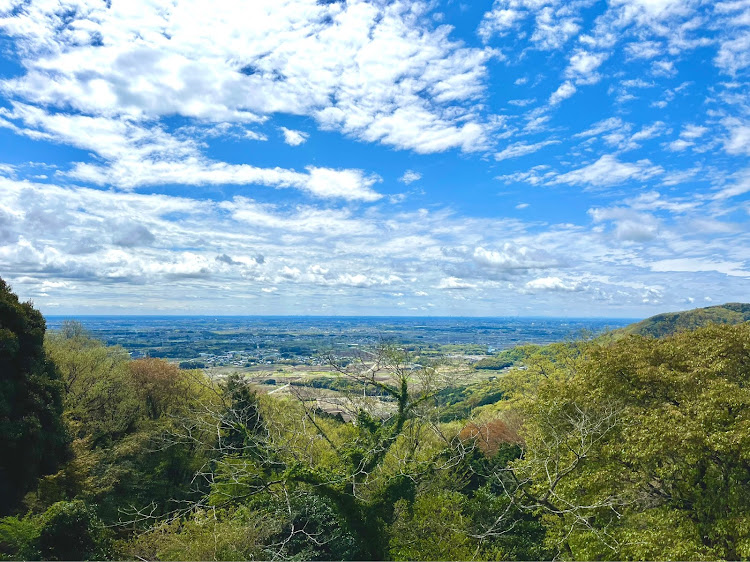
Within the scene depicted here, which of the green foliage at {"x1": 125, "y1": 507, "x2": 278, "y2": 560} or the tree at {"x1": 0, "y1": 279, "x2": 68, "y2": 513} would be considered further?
the tree at {"x1": 0, "y1": 279, "x2": 68, "y2": 513}

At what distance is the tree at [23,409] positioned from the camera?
15.6 m

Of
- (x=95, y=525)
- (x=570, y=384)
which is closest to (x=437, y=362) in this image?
(x=570, y=384)

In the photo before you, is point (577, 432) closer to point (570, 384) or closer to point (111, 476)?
point (570, 384)

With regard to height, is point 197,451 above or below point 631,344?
below

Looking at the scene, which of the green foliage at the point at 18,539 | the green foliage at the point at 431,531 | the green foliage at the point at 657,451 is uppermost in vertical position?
the green foliage at the point at 657,451

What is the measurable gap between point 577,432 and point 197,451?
72.1 ft

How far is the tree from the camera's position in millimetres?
15641

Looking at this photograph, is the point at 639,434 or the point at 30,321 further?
the point at 30,321

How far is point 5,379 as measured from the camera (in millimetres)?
15898

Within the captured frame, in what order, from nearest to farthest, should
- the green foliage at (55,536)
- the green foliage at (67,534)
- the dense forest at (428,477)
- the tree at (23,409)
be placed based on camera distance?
1. the dense forest at (428,477)
2. the green foliage at (55,536)
3. the green foliage at (67,534)
4. the tree at (23,409)

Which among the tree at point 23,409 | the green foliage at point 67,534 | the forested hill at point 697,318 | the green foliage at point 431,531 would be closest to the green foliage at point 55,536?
the green foliage at point 67,534

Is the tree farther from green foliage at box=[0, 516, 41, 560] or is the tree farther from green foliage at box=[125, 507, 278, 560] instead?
green foliage at box=[125, 507, 278, 560]

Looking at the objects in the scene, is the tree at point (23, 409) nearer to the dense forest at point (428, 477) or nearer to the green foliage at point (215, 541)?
the dense forest at point (428, 477)

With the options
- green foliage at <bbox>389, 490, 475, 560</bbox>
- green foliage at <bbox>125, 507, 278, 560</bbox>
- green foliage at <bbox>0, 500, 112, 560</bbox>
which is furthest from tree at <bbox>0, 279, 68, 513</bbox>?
green foliage at <bbox>389, 490, 475, 560</bbox>
